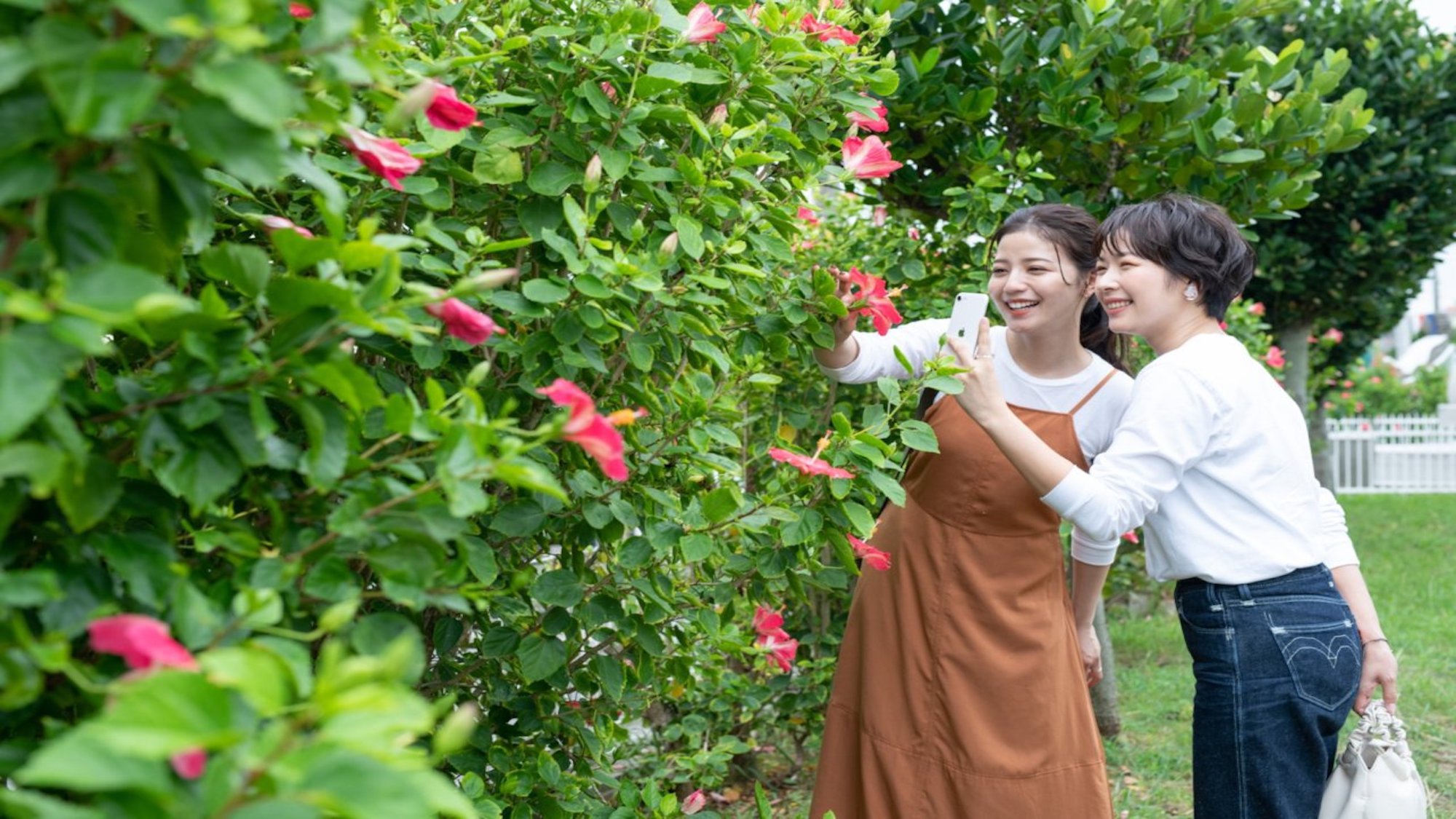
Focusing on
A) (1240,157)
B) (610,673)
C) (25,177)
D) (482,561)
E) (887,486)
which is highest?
(25,177)

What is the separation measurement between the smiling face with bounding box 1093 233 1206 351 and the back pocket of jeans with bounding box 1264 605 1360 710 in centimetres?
51

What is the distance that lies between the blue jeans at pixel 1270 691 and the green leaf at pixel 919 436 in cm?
57

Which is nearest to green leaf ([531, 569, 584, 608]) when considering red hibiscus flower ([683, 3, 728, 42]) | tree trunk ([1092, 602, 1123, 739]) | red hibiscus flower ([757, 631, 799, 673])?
red hibiscus flower ([683, 3, 728, 42])

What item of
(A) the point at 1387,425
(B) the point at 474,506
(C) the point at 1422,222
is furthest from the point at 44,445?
(A) the point at 1387,425

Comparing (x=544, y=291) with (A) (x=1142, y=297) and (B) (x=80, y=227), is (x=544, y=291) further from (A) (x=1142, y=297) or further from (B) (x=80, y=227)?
(A) (x=1142, y=297)

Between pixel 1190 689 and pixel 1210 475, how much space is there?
326 centimetres

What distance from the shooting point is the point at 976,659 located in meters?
2.39

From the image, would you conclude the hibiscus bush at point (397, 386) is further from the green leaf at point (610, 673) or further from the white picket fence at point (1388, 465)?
the white picket fence at point (1388, 465)

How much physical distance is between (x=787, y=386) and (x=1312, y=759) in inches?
70.3

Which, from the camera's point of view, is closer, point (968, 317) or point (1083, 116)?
point (968, 317)

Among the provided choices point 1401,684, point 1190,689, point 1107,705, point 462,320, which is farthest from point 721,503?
point 1401,684

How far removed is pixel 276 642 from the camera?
882 mm

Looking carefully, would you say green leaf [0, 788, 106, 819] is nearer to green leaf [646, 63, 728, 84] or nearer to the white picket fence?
green leaf [646, 63, 728, 84]

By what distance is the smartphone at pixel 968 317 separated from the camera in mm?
2180
